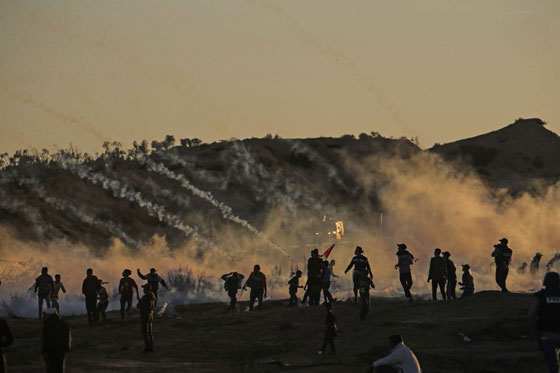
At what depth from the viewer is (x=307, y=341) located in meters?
26.0

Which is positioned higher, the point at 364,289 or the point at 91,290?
the point at 91,290

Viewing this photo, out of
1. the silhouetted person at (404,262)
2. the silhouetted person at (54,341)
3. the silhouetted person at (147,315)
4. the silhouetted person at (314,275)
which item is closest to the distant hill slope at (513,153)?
the silhouetted person at (314,275)

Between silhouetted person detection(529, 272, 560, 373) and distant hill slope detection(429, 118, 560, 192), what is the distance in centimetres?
13273

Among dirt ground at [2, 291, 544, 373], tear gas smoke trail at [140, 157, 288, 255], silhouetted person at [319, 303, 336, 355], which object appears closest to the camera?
dirt ground at [2, 291, 544, 373]

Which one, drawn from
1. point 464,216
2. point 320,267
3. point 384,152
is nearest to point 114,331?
point 320,267

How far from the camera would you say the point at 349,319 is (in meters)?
28.6

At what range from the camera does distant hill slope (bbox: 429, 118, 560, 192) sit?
511 feet

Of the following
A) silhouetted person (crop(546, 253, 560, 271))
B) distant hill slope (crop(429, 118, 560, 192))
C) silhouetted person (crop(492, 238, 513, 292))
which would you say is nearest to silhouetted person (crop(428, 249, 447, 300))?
silhouetted person (crop(492, 238, 513, 292))

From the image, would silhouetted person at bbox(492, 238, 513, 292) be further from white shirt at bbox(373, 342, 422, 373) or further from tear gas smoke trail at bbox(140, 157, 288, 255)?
tear gas smoke trail at bbox(140, 157, 288, 255)

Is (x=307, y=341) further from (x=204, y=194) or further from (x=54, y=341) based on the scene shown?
(x=204, y=194)

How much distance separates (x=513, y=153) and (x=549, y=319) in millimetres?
156252

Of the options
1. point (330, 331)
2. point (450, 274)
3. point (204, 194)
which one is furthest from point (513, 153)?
point (330, 331)

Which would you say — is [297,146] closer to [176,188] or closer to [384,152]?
[384,152]

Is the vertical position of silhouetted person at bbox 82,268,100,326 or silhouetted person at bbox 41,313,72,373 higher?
silhouetted person at bbox 82,268,100,326
